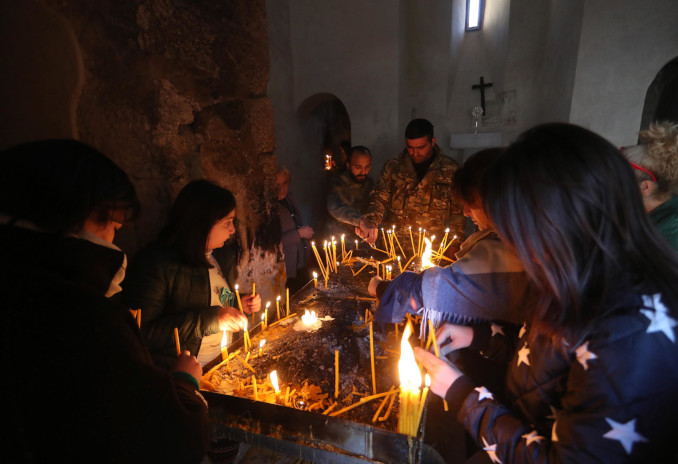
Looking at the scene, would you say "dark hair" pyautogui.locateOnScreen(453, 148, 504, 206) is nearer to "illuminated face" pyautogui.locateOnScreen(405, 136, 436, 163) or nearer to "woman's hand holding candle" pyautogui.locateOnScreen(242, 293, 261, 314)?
"woman's hand holding candle" pyautogui.locateOnScreen(242, 293, 261, 314)

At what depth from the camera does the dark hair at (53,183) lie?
103 cm

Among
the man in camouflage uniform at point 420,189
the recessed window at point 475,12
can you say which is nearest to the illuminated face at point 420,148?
the man in camouflage uniform at point 420,189

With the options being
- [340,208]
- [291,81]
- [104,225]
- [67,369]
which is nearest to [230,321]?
[104,225]

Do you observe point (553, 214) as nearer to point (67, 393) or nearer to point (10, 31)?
point (67, 393)

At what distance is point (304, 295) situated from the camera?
9.62ft

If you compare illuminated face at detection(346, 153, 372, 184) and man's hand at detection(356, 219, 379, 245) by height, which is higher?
illuminated face at detection(346, 153, 372, 184)

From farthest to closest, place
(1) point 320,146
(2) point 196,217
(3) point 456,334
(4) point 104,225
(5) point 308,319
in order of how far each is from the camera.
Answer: (1) point 320,146, (5) point 308,319, (2) point 196,217, (3) point 456,334, (4) point 104,225

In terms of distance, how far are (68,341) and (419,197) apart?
473 centimetres

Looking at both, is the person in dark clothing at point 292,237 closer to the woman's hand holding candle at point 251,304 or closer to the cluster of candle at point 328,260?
the cluster of candle at point 328,260

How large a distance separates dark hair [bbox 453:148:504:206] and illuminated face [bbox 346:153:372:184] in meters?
3.58

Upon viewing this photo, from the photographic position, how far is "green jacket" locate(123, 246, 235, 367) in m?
2.09

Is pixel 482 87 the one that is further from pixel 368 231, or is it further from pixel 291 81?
pixel 368 231

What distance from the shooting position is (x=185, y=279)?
2238mm

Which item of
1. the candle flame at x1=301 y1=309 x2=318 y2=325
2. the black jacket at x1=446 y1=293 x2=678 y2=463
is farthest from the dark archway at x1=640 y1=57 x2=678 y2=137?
the candle flame at x1=301 y1=309 x2=318 y2=325
